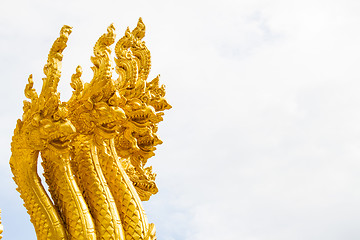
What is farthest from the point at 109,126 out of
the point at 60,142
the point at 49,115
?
the point at 49,115

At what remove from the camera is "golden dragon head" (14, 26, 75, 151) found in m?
6.62

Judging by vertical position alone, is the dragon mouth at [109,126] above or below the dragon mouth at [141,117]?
below

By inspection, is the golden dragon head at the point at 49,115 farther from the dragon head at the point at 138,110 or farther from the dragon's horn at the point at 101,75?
the dragon head at the point at 138,110

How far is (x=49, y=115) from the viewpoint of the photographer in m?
6.66

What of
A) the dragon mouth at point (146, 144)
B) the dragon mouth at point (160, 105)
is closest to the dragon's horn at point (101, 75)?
the dragon mouth at point (160, 105)

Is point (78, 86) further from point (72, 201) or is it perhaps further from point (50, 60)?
point (72, 201)

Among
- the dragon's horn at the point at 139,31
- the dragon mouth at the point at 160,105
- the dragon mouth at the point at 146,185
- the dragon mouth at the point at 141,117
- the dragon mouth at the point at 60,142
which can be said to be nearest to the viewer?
the dragon mouth at the point at 60,142

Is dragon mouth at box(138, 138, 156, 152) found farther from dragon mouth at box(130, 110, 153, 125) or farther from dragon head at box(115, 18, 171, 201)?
dragon mouth at box(130, 110, 153, 125)

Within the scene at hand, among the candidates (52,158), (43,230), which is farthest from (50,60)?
(43,230)

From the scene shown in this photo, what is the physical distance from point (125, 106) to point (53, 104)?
3.46ft

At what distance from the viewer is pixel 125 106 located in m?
7.53

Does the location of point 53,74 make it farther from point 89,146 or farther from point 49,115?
point 89,146

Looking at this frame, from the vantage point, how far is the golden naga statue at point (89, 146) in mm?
6676

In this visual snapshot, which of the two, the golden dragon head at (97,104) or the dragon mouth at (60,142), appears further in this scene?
the golden dragon head at (97,104)
